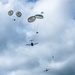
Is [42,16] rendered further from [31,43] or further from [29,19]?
[31,43]

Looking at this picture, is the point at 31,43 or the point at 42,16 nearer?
the point at 42,16

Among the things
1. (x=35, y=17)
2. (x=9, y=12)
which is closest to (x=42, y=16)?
(x=35, y=17)

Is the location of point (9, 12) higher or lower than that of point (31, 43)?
higher

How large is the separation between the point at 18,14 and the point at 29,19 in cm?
635

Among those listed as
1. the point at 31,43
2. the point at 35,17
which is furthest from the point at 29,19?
the point at 31,43

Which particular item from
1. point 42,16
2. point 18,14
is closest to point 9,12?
point 18,14

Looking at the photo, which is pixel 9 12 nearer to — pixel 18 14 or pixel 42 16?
pixel 18 14

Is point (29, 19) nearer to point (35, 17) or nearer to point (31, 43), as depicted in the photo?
point (35, 17)

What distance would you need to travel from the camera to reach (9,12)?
16612 centimetres

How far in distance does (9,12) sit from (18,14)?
5.29 m

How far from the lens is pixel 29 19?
160 metres

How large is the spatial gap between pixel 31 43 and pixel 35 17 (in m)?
14.5

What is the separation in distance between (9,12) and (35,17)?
13023 millimetres

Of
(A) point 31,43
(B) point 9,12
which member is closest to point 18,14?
(B) point 9,12
